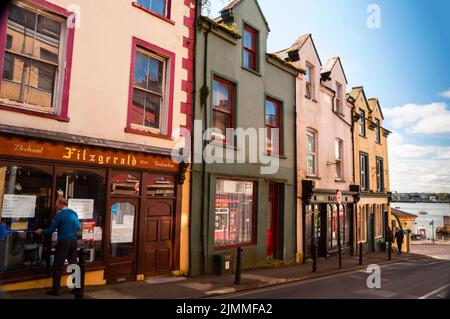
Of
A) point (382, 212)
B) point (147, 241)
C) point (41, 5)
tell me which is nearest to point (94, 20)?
point (41, 5)

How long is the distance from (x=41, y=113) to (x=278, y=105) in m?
10.3

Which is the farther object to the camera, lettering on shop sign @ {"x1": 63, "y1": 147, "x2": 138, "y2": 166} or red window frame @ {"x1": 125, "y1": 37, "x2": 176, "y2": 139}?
red window frame @ {"x1": 125, "y1": 37, "x2": 176, "y2": 139}

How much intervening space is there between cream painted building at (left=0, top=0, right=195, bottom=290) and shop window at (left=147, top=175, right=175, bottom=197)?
0.03m

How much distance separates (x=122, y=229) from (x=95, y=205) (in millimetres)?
1027

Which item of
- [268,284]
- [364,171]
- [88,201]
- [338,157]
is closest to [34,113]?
[88,201]

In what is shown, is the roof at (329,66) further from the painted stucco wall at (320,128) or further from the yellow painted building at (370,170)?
the yellow painted building at (370,170)

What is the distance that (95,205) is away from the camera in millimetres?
8781

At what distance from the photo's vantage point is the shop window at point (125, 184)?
919 cm

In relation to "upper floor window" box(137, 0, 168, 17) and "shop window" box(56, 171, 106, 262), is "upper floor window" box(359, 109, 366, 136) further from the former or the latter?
"shop window" box(56, 171, 106, 262)

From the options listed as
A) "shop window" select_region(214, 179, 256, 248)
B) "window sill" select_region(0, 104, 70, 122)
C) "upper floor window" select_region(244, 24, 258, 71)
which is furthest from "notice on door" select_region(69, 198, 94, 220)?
"upper floor window" select_region(244, 24, 258, 71)

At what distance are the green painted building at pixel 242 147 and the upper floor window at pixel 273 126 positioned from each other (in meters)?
0.04

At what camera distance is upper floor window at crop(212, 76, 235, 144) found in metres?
12.4

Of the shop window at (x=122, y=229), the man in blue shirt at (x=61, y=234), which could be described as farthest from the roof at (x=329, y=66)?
the man in blue shirt at (x=61, y=234)

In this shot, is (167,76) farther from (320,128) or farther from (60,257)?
(320,128)
